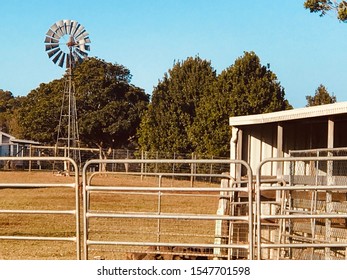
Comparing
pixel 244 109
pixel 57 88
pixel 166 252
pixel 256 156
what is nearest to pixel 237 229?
pixel 166 252

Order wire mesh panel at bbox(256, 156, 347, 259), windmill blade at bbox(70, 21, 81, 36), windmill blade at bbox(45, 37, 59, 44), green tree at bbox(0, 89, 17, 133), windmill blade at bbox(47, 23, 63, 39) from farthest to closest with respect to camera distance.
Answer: green tree at bbox(0, 89, 17, 133) → windmill blade at bbox(45, 37, 59, 44) → windmill blade at bbox(47, 23, 63, 39) → windmill blade at bbox(70, 21, 81, 36) → wire mesh panel at bbox(256, 156, 347, 259)

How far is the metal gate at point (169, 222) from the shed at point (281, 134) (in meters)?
0.85

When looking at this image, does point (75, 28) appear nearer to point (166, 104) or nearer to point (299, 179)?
point (166, 104)

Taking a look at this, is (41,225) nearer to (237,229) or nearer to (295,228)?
(237,229)

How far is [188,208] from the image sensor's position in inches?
1012

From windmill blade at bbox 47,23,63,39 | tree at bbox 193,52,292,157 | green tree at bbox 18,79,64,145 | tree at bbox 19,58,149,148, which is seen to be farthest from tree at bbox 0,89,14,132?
tree at bbox 193,52,292,157

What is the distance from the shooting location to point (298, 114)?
609 inches

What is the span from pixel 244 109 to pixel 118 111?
61.8 ft

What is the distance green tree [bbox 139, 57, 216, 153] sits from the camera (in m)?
52.7

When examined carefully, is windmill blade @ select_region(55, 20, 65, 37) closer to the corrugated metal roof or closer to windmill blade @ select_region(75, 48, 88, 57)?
windmill blade @ select_region(75, 48, 88, 57)

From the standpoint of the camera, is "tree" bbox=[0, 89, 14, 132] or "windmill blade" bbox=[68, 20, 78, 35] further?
"tree" bbox=[0, 89, 14, 132]

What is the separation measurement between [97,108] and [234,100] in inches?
811

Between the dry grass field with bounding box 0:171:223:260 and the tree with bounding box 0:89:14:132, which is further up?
the tree with bounding box 0:89:14:132

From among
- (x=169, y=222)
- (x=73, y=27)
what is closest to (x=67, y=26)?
(x=73, y=27)
